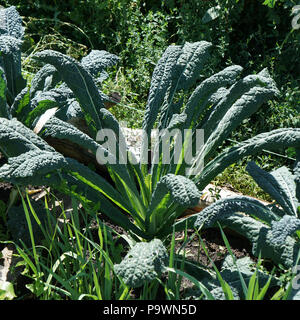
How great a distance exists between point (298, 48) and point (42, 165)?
2.36 m

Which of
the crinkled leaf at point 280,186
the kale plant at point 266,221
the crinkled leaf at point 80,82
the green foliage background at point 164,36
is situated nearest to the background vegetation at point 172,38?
the green foliage background at point 164,36

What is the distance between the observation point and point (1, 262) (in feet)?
6.79

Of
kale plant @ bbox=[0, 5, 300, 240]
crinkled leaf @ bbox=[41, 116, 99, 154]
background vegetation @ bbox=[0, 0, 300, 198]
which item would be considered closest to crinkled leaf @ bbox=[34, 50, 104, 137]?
kale plant @ bbox=[0, 5, 300, 240]

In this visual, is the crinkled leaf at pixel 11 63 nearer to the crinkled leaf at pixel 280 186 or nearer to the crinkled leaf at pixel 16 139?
the crinkled leaf at pixel 16 139

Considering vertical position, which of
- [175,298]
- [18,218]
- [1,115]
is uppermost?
[1,115]

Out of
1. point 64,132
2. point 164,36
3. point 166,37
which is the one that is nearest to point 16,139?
point 64,132

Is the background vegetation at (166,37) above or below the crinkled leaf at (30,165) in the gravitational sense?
above

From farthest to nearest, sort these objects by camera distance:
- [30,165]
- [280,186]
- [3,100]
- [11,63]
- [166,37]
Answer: [166,37] → [11,63] → [3,100] → [280,186] → [30,165]

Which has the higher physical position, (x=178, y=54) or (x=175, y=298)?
(x=178, y=54)

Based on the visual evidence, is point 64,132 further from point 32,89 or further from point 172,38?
point 172,38

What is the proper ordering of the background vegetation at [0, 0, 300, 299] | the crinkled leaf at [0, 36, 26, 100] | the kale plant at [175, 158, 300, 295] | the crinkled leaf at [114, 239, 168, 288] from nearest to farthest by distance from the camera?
the crinkled leaf at [114, 239, 168, 288]
the kale plant at [175, 158, 300, 295]
the crinkled leaf at [0, 36, 26, 100]
the background vegetation at [0, 0, 300, 299]

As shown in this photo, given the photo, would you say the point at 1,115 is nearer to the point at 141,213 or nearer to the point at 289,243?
the point at 141,213

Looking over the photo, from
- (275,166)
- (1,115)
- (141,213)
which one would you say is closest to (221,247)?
(141,213)

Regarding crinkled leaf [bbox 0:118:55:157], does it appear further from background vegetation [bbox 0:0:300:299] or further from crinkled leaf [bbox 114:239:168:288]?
background vegetation [bbox 0:0:300:299]
